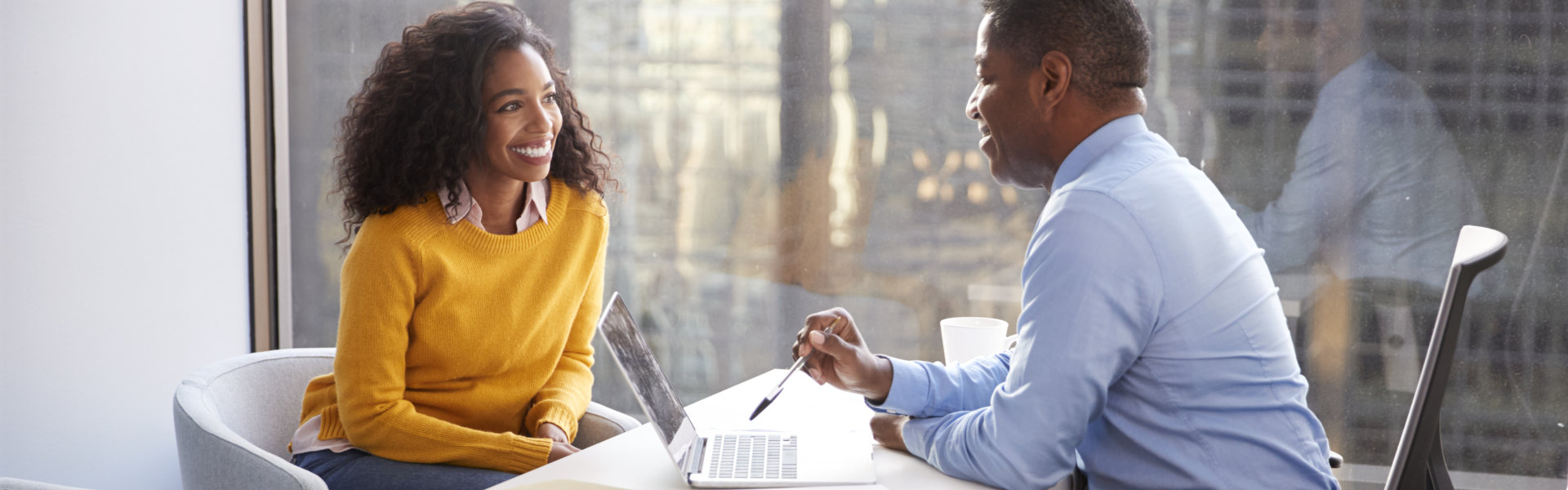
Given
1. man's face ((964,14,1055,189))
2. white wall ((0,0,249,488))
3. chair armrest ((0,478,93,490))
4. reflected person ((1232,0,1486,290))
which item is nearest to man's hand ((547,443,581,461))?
chair armrest ((0,478,93,490))

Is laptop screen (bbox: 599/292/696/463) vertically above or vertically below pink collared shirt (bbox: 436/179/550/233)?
below

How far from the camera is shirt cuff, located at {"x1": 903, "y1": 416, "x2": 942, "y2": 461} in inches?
54.1

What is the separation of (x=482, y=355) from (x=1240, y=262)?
3.83ft

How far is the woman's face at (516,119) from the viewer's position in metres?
1.76

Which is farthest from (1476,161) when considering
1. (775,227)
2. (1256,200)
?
(775,227)

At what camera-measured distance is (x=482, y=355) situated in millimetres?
1770

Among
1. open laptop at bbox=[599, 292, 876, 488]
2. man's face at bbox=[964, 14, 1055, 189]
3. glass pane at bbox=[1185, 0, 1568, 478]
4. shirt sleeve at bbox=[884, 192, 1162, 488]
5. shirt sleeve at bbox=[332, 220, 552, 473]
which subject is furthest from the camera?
glass pane at bbox=[1185, 0, 1568, 478]

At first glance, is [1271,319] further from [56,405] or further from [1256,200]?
[56,405]

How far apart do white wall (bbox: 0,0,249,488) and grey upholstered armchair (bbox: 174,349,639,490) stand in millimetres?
728

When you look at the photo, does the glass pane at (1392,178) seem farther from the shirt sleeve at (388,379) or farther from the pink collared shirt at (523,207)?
the shirt sleeve at (388,379)

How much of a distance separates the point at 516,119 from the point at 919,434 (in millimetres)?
861

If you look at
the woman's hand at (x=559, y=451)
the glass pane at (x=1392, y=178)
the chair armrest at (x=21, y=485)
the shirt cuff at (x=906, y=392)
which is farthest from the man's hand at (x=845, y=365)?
the glass pane at (x=1392, y=178)

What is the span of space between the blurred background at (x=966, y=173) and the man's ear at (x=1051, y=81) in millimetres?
1180

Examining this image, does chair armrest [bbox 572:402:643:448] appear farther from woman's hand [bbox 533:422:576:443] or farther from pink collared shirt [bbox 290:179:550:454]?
pink collared shirt [bbox 290:179:550:454]
